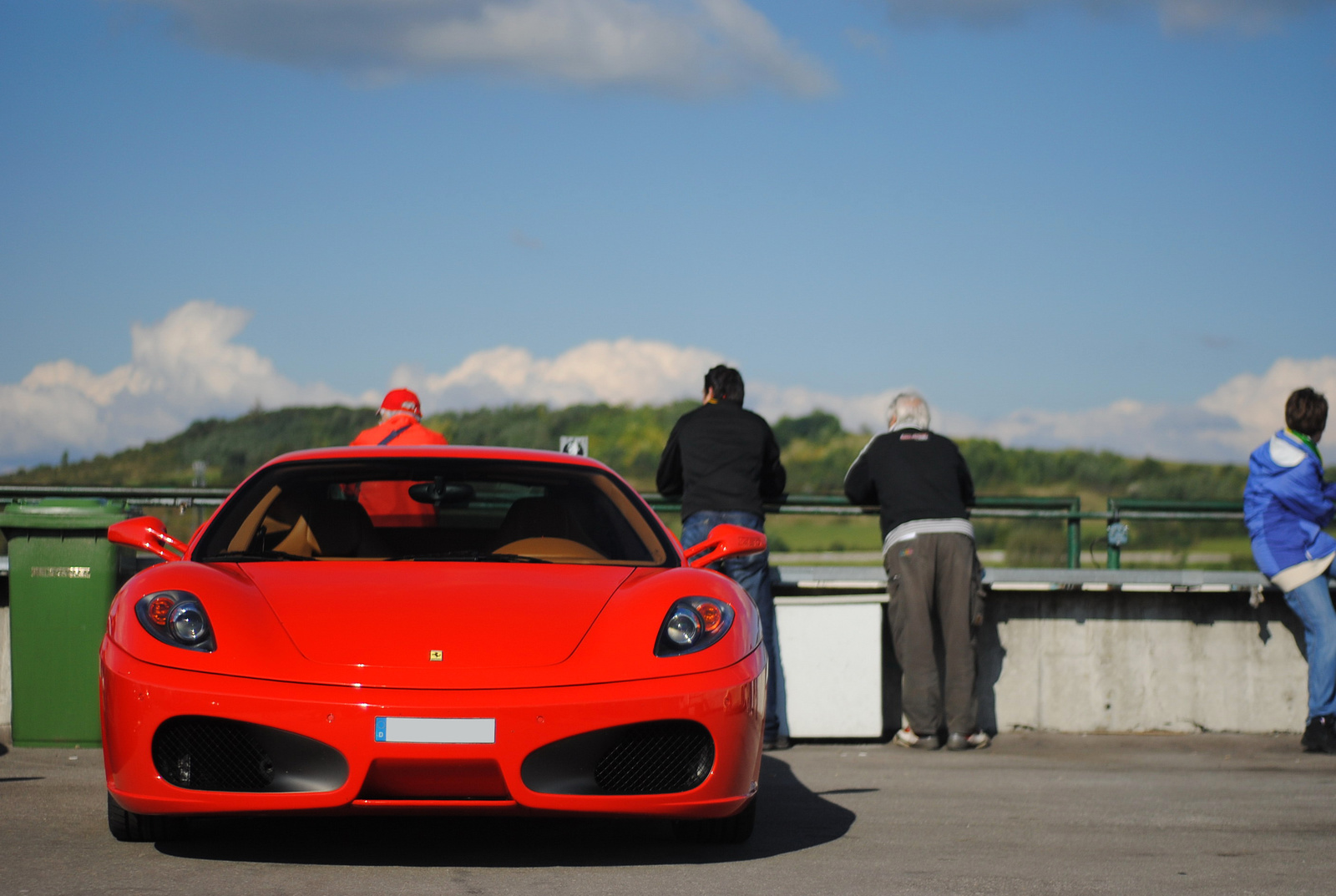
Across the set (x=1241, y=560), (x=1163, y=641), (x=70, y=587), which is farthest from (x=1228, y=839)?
(x=1241, y=560)

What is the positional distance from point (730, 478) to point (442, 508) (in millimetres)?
2737

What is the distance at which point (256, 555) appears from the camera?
4.88 meters

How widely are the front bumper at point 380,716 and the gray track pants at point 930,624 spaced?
4.06 meters

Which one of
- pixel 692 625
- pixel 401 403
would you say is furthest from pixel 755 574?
pixel 692 625

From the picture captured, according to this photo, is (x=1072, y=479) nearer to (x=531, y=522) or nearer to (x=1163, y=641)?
(x=1163, y=641)

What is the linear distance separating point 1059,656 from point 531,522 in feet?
15.5

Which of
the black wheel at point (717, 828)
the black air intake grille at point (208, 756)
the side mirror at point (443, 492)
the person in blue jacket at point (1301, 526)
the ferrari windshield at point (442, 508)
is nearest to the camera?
the black air intake grille at point (208, 756)

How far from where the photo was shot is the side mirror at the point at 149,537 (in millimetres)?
5117

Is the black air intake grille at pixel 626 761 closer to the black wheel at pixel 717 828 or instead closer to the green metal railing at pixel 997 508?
the black wheel at pixel 717 828

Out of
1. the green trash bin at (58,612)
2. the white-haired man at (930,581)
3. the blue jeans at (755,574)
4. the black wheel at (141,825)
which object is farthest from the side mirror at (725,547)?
the green trash bin at (58,612)

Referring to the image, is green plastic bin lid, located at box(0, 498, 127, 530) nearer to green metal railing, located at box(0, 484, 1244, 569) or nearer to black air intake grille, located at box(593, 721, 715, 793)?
green metal railing, located at box(0, 484, 1244, 569)

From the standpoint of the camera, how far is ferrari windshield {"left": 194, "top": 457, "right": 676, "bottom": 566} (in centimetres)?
510

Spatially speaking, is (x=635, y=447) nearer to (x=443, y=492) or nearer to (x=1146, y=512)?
(x=1146, y=512)

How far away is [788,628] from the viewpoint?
857 cm
